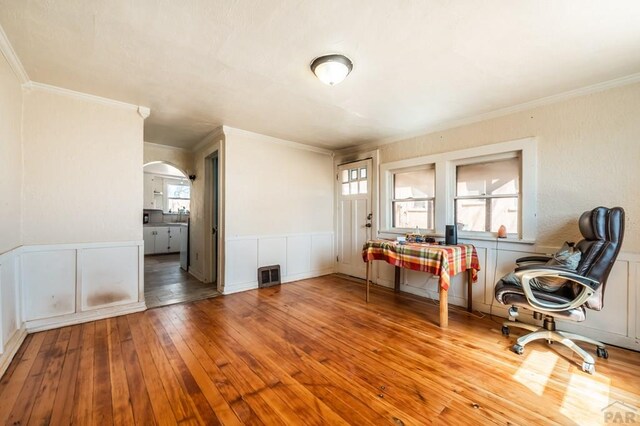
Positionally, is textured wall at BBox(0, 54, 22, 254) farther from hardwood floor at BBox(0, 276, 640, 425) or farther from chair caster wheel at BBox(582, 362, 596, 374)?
chair caster wheel at BBox(582, 362, 596, 374)

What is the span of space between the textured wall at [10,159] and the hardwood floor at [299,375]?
102 cm

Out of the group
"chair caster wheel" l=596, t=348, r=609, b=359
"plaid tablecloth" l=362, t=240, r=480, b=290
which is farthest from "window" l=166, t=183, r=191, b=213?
"chair caster wheel" l=596, t=348, r=609, b=359

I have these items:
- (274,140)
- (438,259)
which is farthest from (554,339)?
(274,140)

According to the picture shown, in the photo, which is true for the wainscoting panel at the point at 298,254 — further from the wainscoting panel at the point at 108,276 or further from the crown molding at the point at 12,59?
the crown molding at the point at 12,59

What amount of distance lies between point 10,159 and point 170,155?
271 centimetres

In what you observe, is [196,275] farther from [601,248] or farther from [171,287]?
[601,248]

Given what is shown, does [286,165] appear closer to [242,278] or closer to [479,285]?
[242,278]

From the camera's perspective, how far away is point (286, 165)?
14.9 ft

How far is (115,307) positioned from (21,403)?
145 cm

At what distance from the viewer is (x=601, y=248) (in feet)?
6.73

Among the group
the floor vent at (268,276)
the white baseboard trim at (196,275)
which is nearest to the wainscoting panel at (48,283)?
the white baseboard trim at (196,275)

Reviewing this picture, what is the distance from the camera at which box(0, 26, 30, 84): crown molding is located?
6.24 ft

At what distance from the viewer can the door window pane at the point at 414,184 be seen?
12.7 feet

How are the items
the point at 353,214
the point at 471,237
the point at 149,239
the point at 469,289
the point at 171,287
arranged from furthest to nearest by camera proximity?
the point at 149,239, the point at 353,214, the point at 171,287, the point at 471,237, the point at 469,289
